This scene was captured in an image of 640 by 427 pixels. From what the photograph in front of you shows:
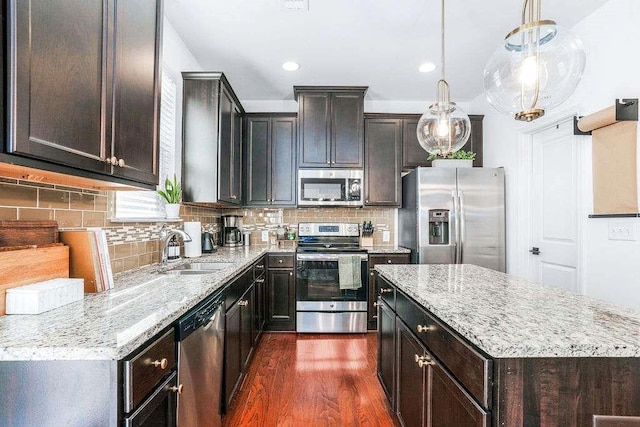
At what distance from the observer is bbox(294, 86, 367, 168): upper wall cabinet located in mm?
3617

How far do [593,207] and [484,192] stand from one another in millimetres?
1053

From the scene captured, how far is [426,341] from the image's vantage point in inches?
53.0

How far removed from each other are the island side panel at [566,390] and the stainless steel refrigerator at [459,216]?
2407 mm

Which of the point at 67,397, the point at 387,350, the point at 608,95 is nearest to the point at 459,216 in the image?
the point at 608,95

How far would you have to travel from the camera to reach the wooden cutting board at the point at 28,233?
1.12 meters

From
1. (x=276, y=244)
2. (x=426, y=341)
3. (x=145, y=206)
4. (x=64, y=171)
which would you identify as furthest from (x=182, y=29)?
(x=426, y=341)

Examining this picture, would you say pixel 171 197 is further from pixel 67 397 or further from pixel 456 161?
pixel 456 161

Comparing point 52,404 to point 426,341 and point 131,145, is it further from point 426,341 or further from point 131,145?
point 426,341

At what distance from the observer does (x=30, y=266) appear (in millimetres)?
1136

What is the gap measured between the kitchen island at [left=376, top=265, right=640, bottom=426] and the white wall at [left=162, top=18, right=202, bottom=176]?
2287mm

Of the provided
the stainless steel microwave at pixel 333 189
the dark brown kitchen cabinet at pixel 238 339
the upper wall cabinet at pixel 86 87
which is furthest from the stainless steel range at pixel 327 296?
the upper wall cabinet at pixel 86 87

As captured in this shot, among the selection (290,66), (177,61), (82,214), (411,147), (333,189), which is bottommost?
(82,214)

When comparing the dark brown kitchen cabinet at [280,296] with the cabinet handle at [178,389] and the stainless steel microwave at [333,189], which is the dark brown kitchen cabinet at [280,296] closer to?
the stainless steel microwave at [333,189]

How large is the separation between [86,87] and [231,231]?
108 inches
